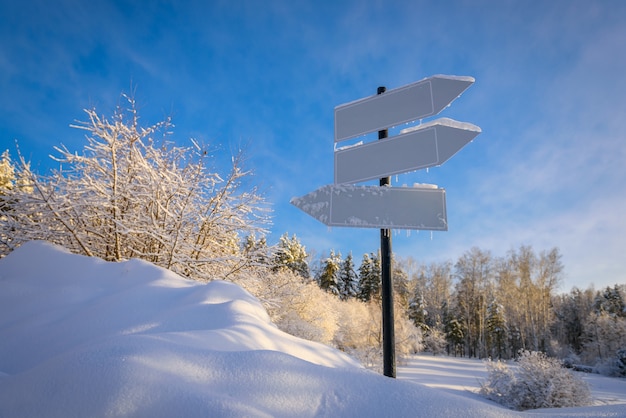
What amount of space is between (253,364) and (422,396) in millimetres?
624

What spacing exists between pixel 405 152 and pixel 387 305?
1.51 meters

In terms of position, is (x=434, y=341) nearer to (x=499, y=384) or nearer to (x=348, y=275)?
(x=348, y=275)

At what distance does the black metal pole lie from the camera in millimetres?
3186

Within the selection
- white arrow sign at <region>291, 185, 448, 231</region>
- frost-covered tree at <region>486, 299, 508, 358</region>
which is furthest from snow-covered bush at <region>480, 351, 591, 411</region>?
frost-covered tree at <region>486, 299, 508, 358</region>

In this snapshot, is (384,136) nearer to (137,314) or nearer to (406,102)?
(406,102)

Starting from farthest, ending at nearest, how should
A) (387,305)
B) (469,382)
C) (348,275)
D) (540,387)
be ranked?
1. (348,275)
2. (469,382)
3. (540,387)
4. (387,305)

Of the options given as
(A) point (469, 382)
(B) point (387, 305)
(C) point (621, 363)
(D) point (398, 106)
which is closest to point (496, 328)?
(C) point (621, 363)

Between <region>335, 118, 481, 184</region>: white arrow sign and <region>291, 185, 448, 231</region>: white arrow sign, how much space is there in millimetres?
174

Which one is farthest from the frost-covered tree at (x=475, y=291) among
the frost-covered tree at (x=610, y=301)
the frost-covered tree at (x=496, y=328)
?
the frost-covered tree at (x=610, y=301)

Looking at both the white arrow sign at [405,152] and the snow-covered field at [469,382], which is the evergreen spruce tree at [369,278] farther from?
the white arrow sign at [405,152]

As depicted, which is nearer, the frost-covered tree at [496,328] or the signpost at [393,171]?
the signpost at [393,171]

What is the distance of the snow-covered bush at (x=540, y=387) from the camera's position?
8.43m

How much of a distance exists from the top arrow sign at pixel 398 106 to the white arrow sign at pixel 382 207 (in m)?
0.75

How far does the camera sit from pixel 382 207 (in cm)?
331
